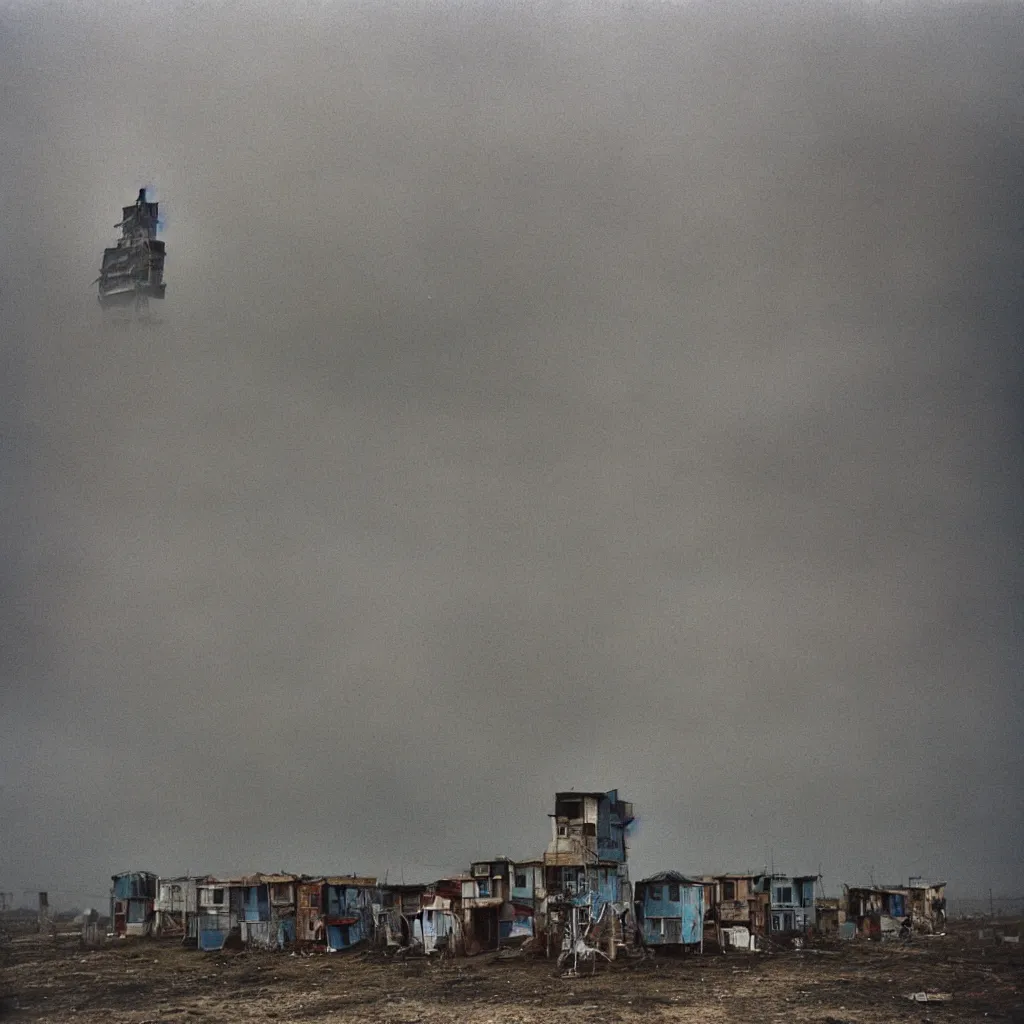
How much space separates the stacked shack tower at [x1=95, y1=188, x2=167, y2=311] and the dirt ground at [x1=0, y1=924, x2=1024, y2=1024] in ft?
41.5

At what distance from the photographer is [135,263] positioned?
20422 mm

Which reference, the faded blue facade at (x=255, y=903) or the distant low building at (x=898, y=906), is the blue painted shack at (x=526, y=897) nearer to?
the faded blue facade at (x=255, y=903)

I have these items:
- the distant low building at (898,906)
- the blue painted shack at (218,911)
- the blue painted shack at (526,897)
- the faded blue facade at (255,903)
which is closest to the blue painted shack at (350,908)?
the faded blue facade at (255,903)

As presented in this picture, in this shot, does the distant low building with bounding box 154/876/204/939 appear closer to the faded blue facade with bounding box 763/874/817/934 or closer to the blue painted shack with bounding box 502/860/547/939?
the blue painted shack with bounding box 502/860/547/939

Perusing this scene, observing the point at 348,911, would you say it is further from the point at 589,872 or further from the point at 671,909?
the point at 671,909

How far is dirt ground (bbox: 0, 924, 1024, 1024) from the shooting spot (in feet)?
52.5

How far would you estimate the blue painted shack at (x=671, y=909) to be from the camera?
25.3 meters

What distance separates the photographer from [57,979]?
1972 cm

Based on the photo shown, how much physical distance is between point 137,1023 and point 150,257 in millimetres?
13495

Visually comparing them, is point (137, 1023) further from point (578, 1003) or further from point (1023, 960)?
point (1023, 960)

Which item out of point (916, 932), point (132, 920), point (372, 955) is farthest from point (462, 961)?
point (916, 932)

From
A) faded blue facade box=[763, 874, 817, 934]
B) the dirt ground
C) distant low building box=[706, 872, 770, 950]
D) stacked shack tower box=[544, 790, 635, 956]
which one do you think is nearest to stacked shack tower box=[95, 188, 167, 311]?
the dirt ground

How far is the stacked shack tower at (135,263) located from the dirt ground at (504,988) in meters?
12.7

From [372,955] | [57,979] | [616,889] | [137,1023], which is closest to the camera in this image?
[137,1023]
